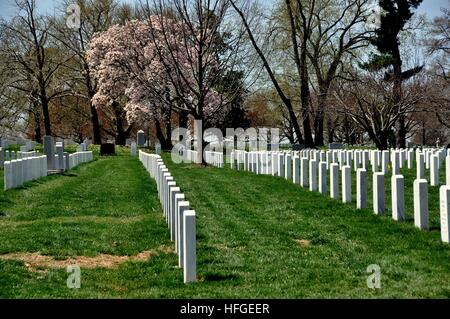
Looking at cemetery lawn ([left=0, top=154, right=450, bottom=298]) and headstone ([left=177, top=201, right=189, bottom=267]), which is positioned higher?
headstone ([left=177, top=201, right=189, bottom=267])

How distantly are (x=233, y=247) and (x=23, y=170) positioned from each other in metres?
12.9

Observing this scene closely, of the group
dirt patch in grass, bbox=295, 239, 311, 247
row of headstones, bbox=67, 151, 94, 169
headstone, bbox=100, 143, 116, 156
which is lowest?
dirt patch in grass, bbox=295, 239, 311, 247

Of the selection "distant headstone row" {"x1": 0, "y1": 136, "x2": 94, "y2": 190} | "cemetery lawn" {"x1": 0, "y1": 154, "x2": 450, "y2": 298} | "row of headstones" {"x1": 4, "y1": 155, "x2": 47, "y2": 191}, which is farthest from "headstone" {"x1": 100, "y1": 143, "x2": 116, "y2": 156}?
"cemetery lawn" {"x1": 0, "y1": 154, "x2": 450, "y2": 298}

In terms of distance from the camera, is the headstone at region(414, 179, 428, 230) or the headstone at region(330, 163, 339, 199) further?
the headstone at region(330, 163, 339, 199)

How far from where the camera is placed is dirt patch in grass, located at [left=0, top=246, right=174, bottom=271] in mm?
9039

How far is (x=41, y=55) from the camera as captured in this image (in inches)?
2366

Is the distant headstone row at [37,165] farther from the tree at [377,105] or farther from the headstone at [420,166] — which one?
the tree at [377,105]

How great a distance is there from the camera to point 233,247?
10.0 m

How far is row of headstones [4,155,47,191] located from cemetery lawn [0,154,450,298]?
2108mm

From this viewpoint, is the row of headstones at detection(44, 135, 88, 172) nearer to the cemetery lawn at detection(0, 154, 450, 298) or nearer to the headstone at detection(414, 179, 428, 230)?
the cemetery lawn at detection(0, 154, 450, 298)

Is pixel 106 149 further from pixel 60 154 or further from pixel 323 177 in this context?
pixel 323 177

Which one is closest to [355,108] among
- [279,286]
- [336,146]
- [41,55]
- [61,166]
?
[336,146]

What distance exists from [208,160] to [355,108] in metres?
8.88

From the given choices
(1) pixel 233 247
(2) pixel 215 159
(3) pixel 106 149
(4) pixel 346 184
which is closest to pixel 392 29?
(2) pixel 215 159
